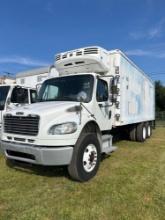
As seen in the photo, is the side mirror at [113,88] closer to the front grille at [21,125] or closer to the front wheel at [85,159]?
the front wheel at [85,159]

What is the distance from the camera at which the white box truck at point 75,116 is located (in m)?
5.16

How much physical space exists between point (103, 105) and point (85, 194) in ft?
8.92

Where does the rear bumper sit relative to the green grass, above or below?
above

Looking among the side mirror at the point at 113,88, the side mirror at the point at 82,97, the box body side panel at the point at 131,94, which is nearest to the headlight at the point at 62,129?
the side mirror at the point at 82,97

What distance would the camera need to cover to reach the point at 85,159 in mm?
5648

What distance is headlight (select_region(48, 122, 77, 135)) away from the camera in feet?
16.9

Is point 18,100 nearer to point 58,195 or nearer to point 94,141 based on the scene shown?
point 94,141

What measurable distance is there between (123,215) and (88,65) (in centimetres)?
445

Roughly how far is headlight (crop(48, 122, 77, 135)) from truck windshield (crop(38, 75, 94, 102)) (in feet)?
3.58

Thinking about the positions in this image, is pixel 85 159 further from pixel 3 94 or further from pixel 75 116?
pixel 3 94

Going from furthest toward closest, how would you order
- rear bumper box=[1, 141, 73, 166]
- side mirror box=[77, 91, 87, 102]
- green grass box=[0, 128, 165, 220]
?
side mirror box=[77, 91, 87, 102]
rear bumper box=[1, 141, 73, 166]
green grass box=[0, 128, 165, 220]

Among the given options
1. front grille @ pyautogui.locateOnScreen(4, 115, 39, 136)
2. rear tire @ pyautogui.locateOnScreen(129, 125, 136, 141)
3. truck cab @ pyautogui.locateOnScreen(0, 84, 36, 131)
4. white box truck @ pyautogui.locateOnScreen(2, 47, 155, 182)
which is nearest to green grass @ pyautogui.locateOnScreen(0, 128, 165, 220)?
white box truck @ pyautogui.locateOnScreen(2, 47, 155, 182)

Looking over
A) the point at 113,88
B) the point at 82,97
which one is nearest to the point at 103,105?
the point at 113,88

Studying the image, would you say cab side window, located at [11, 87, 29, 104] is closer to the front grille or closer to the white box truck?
the white box truck
